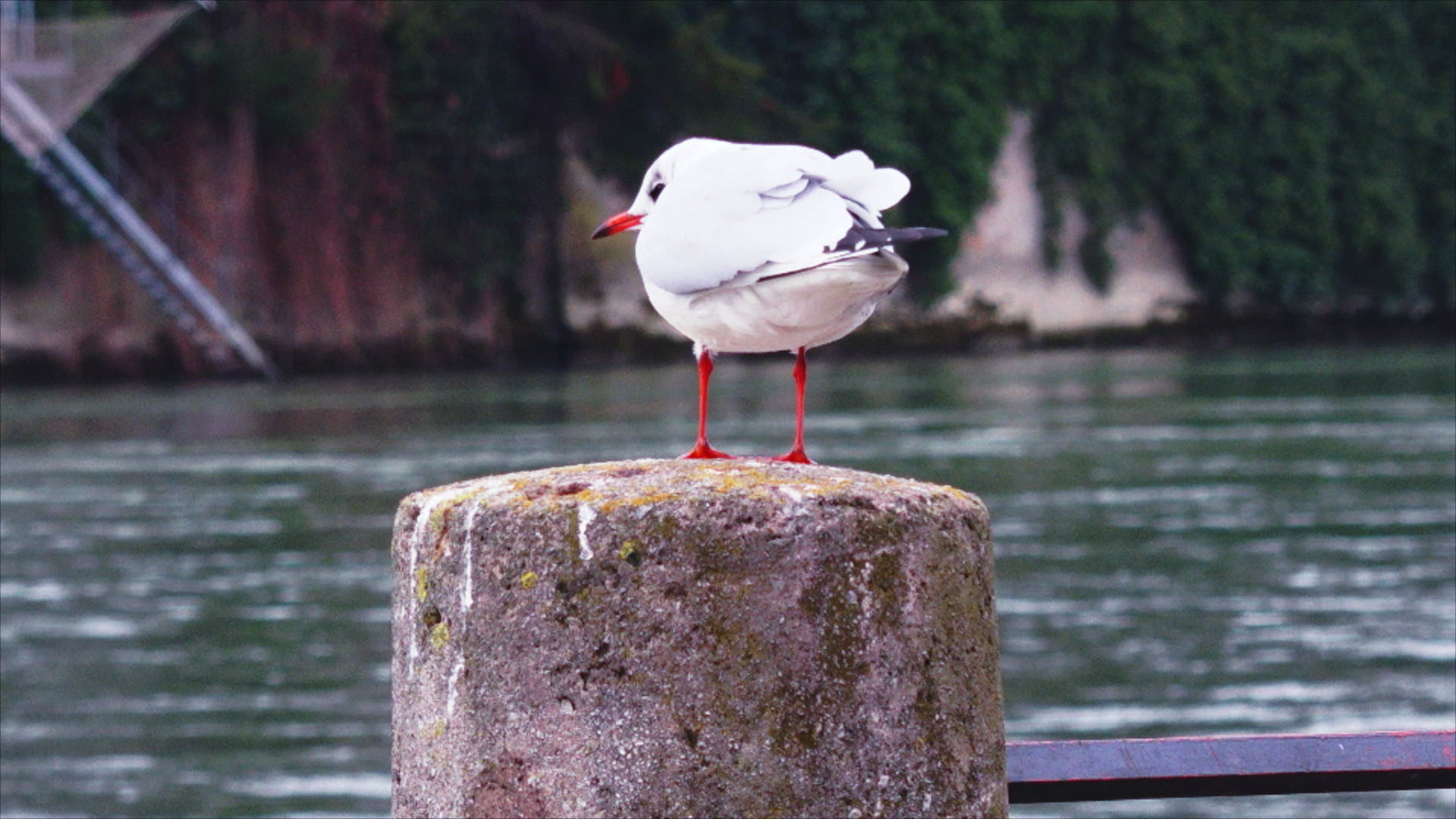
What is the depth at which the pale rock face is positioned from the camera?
39.9 meters

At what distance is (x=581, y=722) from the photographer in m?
2.37

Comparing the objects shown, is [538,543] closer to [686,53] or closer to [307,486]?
[307,486]

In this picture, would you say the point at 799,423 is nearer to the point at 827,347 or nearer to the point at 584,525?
the point at 584,525

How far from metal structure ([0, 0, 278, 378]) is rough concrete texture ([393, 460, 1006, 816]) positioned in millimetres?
26017

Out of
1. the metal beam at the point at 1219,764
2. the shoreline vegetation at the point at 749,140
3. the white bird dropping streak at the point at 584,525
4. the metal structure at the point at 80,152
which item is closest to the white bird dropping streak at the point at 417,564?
the white bird dropping streak at the point at 584,525

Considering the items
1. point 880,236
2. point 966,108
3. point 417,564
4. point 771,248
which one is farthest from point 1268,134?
point 417,564

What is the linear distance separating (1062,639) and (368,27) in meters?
26.3

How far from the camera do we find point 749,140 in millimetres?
33625

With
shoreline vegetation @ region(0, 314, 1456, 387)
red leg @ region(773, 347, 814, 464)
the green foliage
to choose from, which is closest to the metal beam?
red leg @ region(773, 347, 814, 464)

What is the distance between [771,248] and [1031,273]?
38.1 metres

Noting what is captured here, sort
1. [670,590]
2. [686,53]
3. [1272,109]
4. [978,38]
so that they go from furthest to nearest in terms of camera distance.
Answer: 1. [1272,109]
2. [978,38]
3. [686,53]
4. [670,590]

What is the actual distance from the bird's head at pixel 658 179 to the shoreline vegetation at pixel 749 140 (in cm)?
2985

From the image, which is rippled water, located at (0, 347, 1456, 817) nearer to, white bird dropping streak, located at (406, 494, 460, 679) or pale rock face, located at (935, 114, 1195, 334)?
white bird dropping streak, located at (406, 494, 460, 679)

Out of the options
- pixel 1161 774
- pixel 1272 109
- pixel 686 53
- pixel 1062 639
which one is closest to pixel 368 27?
pixel 686 53
